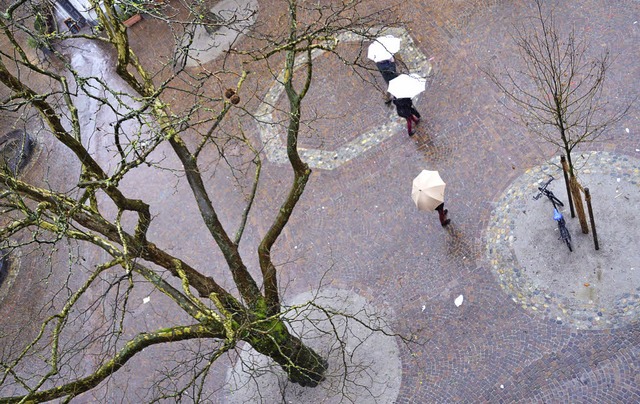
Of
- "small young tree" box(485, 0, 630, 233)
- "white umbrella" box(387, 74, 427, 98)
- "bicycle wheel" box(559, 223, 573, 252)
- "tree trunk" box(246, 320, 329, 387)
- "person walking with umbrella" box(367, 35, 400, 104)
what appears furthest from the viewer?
"person walking with umbrella" box(367, 35, 400, 104)

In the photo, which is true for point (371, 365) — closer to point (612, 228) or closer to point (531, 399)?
point (531, 399)

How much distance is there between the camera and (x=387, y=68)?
1678cm

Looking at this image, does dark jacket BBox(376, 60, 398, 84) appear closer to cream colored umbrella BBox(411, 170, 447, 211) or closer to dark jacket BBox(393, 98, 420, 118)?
dark jacket BBox(393, 98, 420, 118)

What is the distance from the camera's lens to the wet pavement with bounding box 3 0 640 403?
12.2 m

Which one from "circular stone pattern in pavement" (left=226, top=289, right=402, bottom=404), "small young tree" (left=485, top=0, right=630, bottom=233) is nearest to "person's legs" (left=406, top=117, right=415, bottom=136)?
"small young tree" (left=485, top=0, right=630, bottom=233)

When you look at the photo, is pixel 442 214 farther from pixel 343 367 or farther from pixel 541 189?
pixel 343 367

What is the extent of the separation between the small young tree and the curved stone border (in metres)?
2.06

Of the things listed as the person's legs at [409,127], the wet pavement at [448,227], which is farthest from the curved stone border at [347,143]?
the person's legs at [409,127]

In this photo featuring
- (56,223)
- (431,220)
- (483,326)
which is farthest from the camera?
(431,220)

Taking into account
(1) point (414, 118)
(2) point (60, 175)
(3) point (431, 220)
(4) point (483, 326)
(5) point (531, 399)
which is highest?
(2) point (60, 175)

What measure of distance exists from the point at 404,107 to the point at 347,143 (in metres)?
1.85

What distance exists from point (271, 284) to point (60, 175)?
10.6 m

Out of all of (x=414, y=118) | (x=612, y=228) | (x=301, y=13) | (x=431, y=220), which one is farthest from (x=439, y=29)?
(x=612, y=228)

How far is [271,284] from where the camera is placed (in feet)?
39.3
